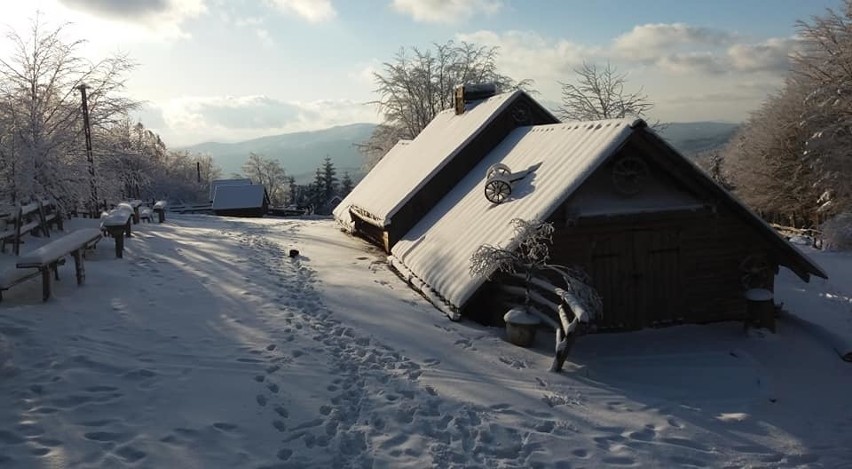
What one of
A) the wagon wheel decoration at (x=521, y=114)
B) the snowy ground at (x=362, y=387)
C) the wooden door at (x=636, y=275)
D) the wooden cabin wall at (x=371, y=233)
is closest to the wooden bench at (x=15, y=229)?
the snowy ground at (x=362, y=387)

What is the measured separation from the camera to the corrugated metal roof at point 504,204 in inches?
411

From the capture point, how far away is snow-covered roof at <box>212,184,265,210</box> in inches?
1945

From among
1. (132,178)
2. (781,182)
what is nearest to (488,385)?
(132,178)

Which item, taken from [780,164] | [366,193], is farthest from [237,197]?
[780,164]

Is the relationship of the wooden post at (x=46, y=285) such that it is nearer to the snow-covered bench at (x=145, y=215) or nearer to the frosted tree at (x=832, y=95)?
the snow-covered bench at (x=145, y=215)

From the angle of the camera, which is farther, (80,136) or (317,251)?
(80,136)

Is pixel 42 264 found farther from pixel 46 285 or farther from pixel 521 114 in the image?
pixel 521 114

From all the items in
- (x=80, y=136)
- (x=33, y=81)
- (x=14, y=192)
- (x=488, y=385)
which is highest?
(x=33, y=81)

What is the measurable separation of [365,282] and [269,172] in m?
97.9

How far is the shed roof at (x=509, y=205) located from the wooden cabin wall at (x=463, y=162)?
1.76 feet

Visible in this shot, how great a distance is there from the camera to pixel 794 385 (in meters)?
9.02

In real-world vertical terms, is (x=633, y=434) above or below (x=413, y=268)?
below

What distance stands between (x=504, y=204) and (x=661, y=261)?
340cm

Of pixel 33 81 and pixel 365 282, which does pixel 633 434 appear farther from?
pixel 33 81
